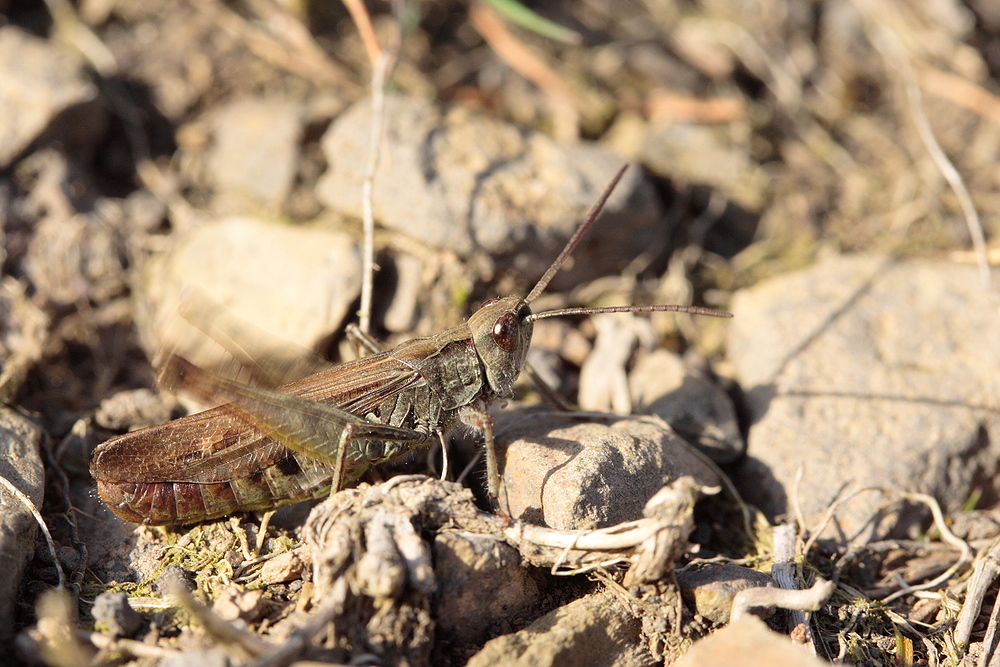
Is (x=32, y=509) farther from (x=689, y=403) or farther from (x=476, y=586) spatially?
(x=689, y=403)

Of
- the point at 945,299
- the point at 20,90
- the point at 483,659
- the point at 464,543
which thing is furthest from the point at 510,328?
the point at 20,90

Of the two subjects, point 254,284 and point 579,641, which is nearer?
point 579,641

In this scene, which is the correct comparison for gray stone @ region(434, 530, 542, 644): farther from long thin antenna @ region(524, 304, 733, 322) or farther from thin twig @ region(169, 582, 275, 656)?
long thin antenna @ region(524, 304, 733, 322)

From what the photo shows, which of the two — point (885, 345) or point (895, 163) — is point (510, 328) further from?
→ point (895, 163)

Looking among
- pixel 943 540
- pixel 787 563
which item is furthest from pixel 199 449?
pixel 943 540

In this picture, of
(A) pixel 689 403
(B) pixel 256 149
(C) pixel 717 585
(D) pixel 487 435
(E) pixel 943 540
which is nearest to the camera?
(C) pixel 717 585

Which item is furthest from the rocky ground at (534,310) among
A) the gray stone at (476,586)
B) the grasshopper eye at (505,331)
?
the grasshopper eye at (505,331)

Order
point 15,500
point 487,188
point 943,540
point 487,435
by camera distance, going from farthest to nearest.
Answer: point 487,188, point 943,540, point 487,435, point 15,500

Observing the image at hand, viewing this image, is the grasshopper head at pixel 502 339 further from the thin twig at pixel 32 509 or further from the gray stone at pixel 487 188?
the thin twig at pixel 32 509
